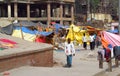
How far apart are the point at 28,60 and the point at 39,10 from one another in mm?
74580

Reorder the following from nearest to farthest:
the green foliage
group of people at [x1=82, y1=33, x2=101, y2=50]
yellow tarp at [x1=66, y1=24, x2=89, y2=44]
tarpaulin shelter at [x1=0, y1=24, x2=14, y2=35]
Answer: group of people at [x1=82, y1=33, x2=101, y2=50], tarpaulin shelter at [x1=0, y1=24, x2=14, y2=35], yellow tarp at [x1=66, y1=24, x2=89, y2=44], the green foliage

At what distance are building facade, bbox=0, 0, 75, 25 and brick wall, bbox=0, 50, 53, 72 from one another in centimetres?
5995

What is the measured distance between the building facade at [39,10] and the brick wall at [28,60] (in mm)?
59946

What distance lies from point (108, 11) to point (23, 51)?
104 m

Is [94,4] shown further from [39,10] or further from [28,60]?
[28,60]

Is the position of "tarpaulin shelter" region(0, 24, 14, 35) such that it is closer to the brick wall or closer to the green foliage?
the brick wall

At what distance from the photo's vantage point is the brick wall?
50.2 ft

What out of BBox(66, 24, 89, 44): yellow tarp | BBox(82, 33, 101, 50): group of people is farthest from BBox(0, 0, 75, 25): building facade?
BBox(82, 33, 101, 50): group of people

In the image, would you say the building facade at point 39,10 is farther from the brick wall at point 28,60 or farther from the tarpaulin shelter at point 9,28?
the brick wall at point 28,60

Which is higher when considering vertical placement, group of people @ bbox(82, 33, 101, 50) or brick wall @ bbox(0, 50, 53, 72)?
brick wall @ bbox(0, 50, 53, 72)

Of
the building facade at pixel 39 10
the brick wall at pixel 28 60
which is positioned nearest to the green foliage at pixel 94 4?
the building facade at pixel 39 10

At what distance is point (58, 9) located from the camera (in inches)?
3698

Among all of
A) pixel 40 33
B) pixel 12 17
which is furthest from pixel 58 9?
pixel 40 33

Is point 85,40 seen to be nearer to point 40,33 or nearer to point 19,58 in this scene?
point 40,33
